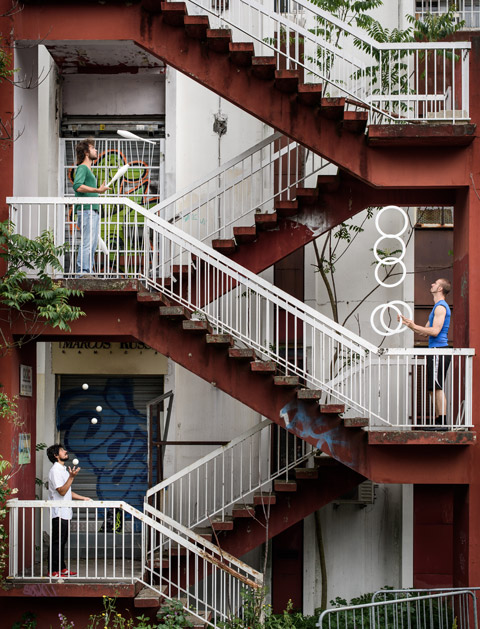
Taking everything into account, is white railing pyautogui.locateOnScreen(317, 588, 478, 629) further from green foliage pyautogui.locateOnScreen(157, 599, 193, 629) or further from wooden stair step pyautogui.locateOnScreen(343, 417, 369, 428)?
wooden stair step pyautogui.locateOnScreen(343, 417, 369, 428)

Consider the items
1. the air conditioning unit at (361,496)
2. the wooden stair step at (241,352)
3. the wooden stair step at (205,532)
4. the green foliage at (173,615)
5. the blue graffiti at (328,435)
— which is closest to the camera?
the green foliage at (173,615)

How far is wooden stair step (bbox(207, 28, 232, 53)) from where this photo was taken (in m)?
12.5

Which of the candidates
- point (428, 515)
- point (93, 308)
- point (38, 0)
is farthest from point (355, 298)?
point (38, 0)

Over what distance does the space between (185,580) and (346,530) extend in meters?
3.65

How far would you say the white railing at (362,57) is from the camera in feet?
41.3

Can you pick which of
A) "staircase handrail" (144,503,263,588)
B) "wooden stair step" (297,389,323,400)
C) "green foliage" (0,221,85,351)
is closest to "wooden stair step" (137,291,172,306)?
"green foliage" (0,221,85,351)

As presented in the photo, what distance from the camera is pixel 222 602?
13000mm

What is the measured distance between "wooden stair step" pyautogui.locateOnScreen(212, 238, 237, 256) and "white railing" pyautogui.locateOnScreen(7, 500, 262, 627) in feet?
13.0

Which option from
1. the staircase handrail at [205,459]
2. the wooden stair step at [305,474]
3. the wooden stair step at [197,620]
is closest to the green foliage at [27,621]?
the wooden stair step at [197,620]

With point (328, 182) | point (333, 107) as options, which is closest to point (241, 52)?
point (333, 107)

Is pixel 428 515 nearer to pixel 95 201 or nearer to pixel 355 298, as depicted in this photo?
pixel 355 298

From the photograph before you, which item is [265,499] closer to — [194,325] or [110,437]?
[194,325]

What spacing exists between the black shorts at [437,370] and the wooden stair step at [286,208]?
302cm

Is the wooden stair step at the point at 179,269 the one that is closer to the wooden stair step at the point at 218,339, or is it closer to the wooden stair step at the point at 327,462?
the wooden stair step at the point at 218,339
